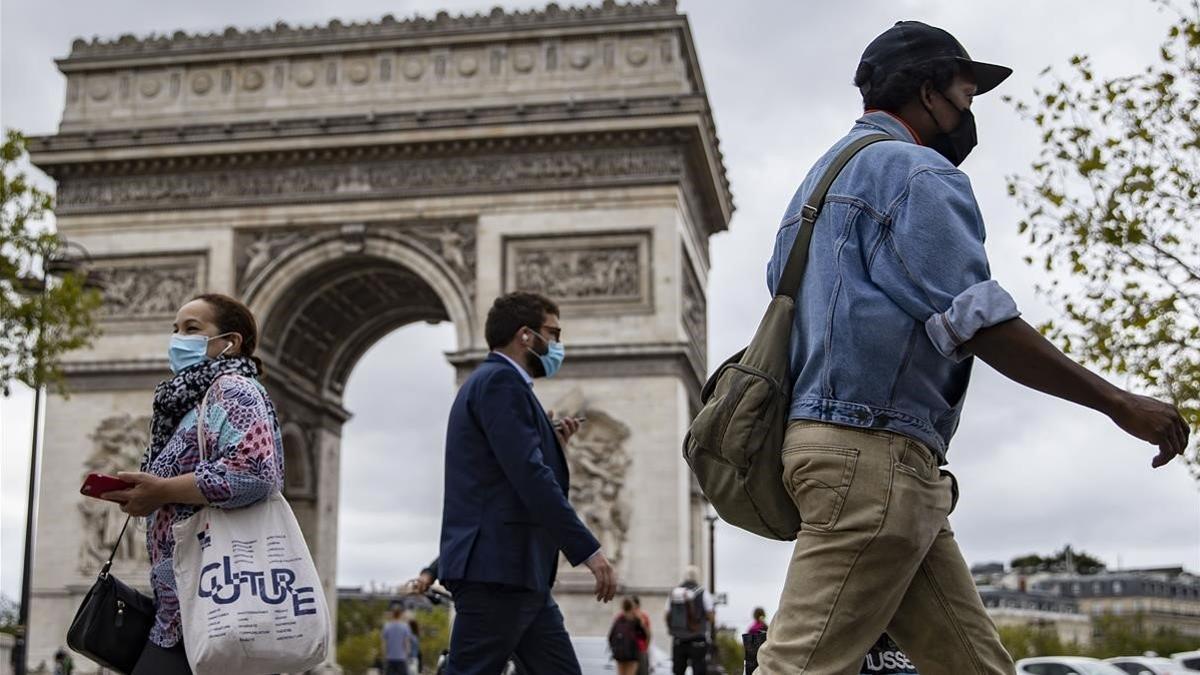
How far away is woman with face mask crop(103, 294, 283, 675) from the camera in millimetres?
4516

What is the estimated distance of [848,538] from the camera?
3.23 meters

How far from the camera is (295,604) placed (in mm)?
4410

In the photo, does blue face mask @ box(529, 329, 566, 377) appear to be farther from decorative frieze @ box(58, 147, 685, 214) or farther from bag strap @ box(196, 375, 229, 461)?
decorative frieze @ box(58, 147, 685, 214)

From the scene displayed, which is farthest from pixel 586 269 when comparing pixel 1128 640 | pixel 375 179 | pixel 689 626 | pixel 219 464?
pixel 1128 640

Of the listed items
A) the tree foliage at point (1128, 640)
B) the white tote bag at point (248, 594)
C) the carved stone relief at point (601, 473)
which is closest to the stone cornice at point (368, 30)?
the carved stone relief at point (601, 473)

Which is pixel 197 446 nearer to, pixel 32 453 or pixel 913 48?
pixel 913 48

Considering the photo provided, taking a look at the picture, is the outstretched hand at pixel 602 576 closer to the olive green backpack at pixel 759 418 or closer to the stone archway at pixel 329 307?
the olive green backpack at pixel 759 418

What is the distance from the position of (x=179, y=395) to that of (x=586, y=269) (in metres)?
22.3

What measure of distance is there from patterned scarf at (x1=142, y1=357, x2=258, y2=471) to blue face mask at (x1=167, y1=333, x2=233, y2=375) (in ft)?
0.22

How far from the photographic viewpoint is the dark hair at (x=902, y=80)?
12.1 ft

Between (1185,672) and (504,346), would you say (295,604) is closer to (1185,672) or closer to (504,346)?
(504,346)

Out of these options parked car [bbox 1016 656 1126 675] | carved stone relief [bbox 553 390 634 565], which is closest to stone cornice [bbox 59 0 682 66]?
carved stone relief [bbox 553 390 634 565]

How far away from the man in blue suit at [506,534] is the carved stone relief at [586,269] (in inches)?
819

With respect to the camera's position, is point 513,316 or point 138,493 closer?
point 138,493
